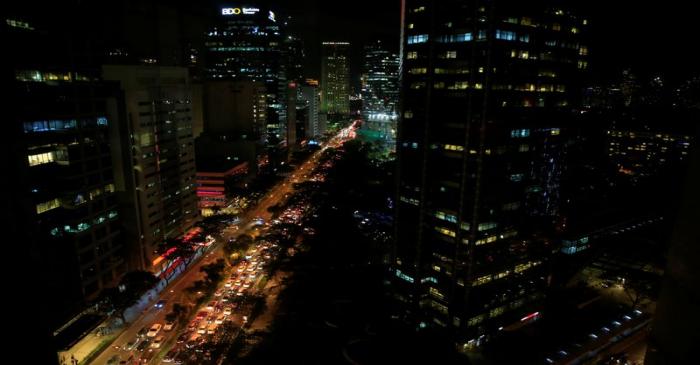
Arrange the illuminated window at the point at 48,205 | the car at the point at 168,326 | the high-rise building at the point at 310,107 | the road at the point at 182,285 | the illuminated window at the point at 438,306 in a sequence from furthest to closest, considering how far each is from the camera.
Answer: the high-rise building at the point at 310,107
the car at the point at 168,326
the illuminated window at the point at 438,306
the road at the point at 182,285
the illuminated window at the point at 48,205

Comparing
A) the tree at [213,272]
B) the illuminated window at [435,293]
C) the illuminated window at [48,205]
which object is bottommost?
the tree at [213,272]

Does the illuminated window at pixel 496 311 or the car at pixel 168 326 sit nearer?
the illuminated window at pixel 496 311

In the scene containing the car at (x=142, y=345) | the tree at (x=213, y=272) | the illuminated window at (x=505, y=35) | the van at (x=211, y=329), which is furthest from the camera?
the tree at (x=213, y=272)

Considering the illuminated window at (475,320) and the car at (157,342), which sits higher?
the illuminated window at (475,320)

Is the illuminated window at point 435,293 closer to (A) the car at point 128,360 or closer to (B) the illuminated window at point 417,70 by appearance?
(B) the illuminated window at point 417,70

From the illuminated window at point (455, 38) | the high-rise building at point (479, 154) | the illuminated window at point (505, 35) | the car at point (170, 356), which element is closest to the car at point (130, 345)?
the car at point (170, 356)
